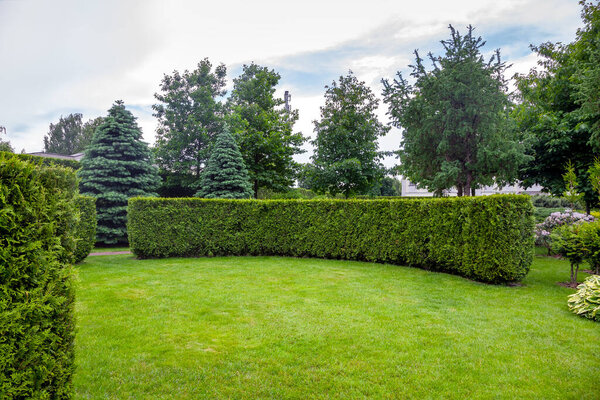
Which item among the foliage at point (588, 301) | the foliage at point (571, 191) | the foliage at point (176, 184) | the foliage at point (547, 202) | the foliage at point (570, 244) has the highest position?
the foliage at point (176, 184)

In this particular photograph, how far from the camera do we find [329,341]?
3.82m

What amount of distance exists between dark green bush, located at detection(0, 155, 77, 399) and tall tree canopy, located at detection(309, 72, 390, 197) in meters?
16.5

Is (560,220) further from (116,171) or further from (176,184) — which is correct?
(176,184)

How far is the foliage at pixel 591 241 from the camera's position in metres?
6.07

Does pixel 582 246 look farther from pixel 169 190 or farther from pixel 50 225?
pixel 169 190

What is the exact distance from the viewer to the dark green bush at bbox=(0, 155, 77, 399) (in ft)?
5.95

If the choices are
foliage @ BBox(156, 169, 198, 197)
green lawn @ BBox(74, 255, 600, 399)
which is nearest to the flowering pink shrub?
green lawn @ BBox(74, 255, 600, 399)

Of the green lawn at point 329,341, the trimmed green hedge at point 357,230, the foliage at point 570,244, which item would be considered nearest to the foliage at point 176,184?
the trimmed green hedge at point 357,230

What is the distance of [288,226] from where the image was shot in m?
11.0

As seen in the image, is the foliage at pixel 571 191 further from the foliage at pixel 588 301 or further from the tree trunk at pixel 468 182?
the tree trunk at pixel 468 182

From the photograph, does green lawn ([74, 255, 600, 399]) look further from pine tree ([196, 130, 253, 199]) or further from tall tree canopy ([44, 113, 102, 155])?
tall tree canopy ([44, 113, 102, 155])

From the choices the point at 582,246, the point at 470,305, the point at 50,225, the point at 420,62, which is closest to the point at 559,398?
the point at 470,305

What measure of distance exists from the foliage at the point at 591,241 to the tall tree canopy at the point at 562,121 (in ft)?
21.3

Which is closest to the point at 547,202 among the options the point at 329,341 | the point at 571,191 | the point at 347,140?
the point at 347,140
